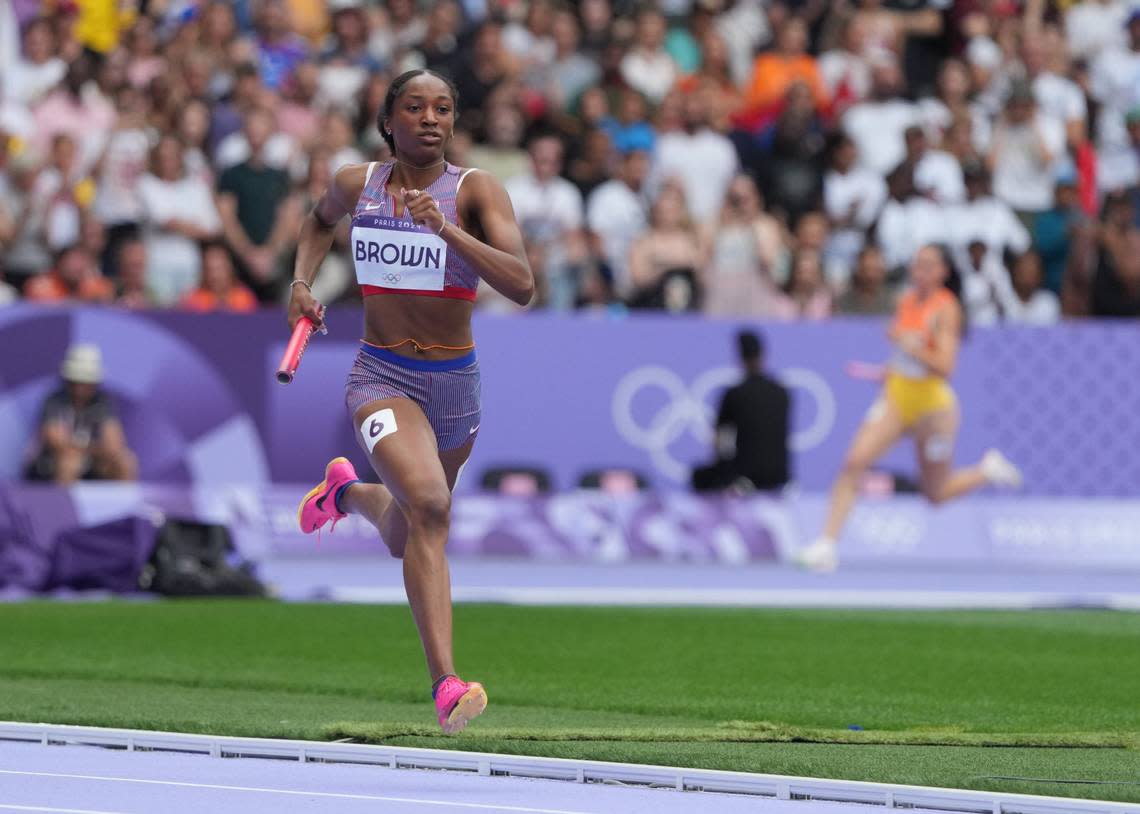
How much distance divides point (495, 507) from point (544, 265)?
8.68 feet

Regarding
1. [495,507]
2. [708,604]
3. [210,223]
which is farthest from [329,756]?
[210,223]

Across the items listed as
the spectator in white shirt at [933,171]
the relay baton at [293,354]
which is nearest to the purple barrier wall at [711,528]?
the spectator in white shirt at [933,171]

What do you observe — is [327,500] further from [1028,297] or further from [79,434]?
[1028,297]

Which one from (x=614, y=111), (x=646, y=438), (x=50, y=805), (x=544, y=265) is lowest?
(x=50, y=805)

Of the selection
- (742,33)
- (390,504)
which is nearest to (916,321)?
(742,33)

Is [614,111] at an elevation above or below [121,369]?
above

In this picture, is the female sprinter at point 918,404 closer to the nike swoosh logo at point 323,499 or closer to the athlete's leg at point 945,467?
the athlete's leg at point 945,467

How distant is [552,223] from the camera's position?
69.4ft

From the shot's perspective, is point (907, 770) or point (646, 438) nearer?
point (907, 770)

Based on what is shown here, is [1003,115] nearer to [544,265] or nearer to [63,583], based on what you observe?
[544,265]

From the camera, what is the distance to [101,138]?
20.8 metres

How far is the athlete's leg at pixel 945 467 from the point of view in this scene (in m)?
19.3

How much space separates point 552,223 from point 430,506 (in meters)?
12.9

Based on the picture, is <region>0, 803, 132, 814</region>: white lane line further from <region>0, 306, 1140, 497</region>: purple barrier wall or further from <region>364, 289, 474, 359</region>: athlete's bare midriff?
<region>0, 306, 1140, 497</region>: purple barrier wall
